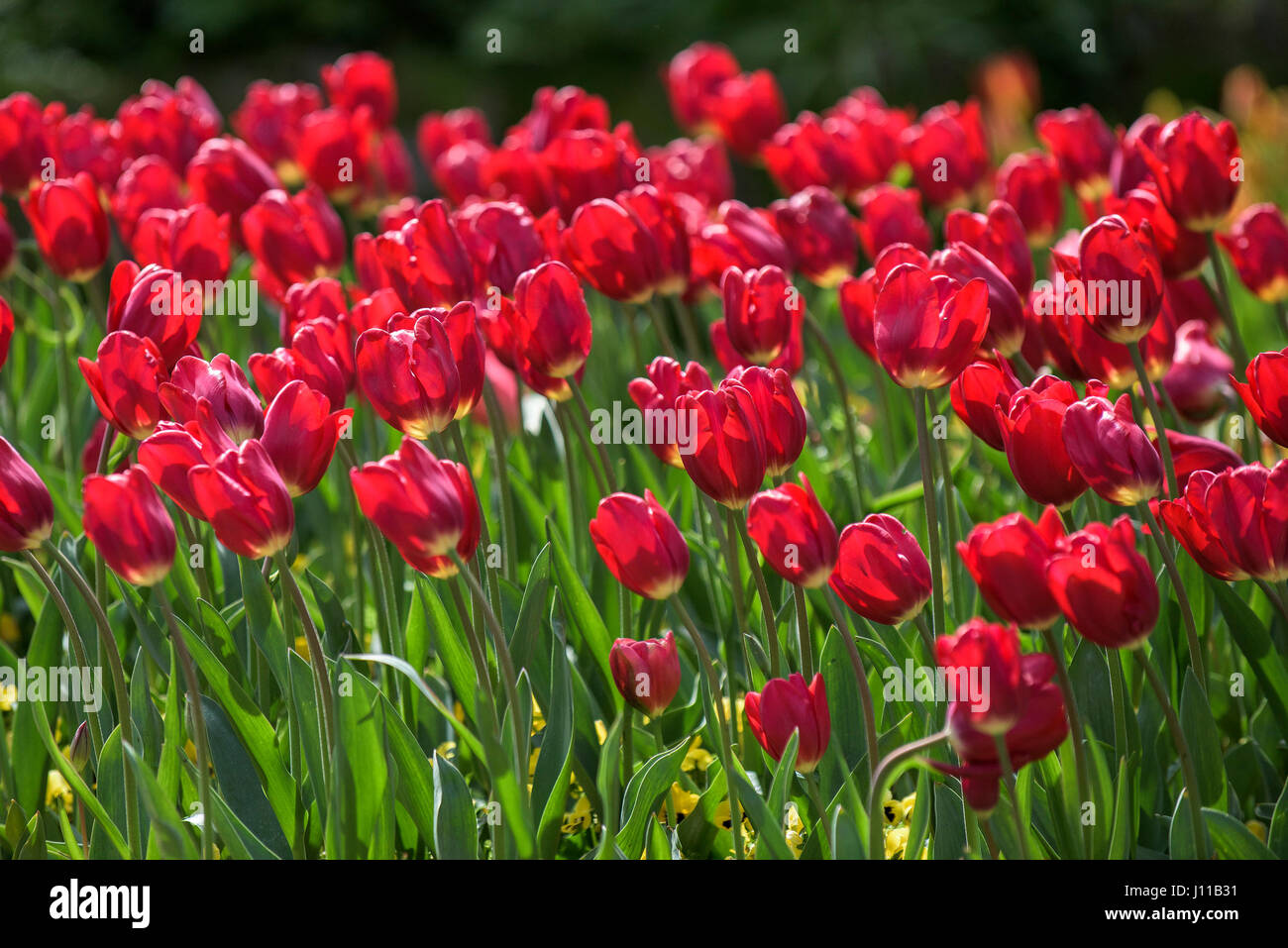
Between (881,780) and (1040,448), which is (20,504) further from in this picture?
(1040,448)

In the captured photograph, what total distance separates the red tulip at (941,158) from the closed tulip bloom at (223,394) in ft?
5.79

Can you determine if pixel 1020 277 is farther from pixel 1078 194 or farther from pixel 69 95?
pixel 69 95

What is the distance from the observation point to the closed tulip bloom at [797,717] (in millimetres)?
1348

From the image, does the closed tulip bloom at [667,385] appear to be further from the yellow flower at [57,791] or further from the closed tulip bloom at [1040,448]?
the yellow flower at [57,791]

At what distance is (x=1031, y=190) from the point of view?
2.58 m

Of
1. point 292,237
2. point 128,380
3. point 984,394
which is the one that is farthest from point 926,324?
point 292,237

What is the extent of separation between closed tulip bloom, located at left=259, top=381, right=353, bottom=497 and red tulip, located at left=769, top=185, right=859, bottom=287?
3.75 ft

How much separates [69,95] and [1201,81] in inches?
369

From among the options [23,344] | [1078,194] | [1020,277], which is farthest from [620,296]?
[23,344]

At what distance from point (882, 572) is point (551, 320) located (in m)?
0.60

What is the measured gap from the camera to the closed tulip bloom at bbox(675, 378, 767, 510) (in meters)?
1.38

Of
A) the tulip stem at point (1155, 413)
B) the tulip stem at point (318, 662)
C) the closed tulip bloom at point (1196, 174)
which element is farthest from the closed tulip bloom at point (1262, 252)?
the tulip stem at point (318, 662)
